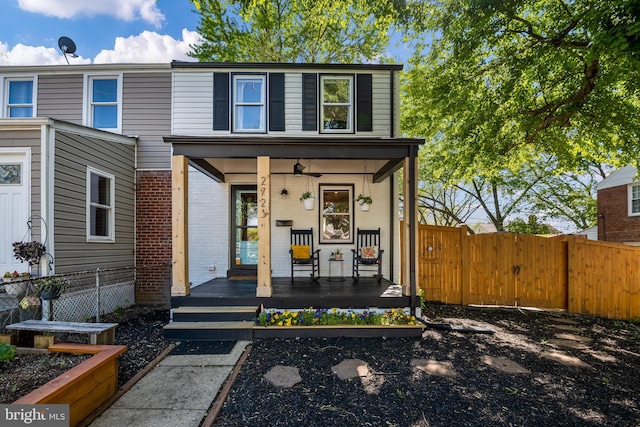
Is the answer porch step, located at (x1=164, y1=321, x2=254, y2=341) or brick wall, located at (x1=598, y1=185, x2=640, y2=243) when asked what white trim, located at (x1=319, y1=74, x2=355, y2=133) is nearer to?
porch step, located at (x1=164, y1=321, x2=254, y2=341)

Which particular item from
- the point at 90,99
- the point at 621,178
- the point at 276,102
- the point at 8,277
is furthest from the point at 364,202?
the point at 621,178

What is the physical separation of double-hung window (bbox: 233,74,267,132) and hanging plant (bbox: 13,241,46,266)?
426 centimetres

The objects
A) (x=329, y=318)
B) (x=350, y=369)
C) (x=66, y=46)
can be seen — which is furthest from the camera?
(x=66, y=46)

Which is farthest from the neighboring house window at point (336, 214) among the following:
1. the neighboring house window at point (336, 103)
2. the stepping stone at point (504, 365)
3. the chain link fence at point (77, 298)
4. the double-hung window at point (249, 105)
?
the chain link fence at point (77, 298)

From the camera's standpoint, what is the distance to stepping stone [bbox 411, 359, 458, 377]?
11.3 ft

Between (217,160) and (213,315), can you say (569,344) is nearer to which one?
(213,315)

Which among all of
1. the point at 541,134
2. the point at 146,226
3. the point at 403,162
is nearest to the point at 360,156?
the point at 403,162

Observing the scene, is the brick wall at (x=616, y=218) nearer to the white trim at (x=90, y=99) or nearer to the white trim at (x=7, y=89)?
the white trim at (x=90, y=99)

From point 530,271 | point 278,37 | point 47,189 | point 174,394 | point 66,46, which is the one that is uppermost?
point 278,37

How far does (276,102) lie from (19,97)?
6488mm

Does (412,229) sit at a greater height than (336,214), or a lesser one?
lesser

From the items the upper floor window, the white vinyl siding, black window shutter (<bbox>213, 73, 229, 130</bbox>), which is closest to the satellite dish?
the upper floor window

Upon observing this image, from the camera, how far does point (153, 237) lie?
7184mm

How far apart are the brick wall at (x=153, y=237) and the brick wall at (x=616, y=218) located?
52.7ft
